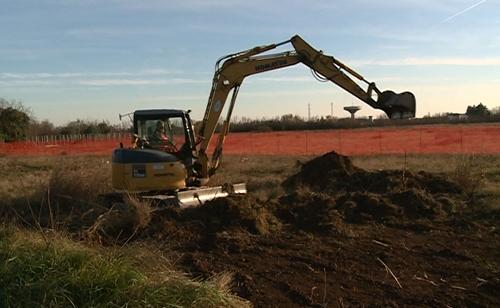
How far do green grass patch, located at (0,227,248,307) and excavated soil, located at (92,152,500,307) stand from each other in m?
1.19

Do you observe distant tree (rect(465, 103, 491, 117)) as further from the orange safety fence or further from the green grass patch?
the green grass patch

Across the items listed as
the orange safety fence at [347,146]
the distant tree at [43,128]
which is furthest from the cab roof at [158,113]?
the distant tree at [43,128]

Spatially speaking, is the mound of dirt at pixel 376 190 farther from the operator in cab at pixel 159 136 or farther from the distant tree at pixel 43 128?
the distant tree at pixel 43 128

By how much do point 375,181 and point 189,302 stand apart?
39.5ft

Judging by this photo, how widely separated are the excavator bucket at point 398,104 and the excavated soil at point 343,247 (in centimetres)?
177

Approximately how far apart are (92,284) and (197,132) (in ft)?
33.5

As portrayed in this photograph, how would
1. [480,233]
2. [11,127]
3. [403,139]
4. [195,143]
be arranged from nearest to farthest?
1. [480,233]
2. [195,143]
3. [403,139]
4. [11,127]

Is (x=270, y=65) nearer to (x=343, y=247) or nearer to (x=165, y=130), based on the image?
(x=165, y=130)

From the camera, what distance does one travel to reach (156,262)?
272 inches

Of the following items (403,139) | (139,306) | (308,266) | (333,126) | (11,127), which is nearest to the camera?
(139,306)

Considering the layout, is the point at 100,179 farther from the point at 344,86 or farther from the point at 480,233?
the point at 480,233

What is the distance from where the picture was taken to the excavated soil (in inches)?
286

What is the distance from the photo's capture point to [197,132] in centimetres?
1595

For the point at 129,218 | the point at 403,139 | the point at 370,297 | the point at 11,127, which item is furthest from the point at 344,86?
the point at 11,127
